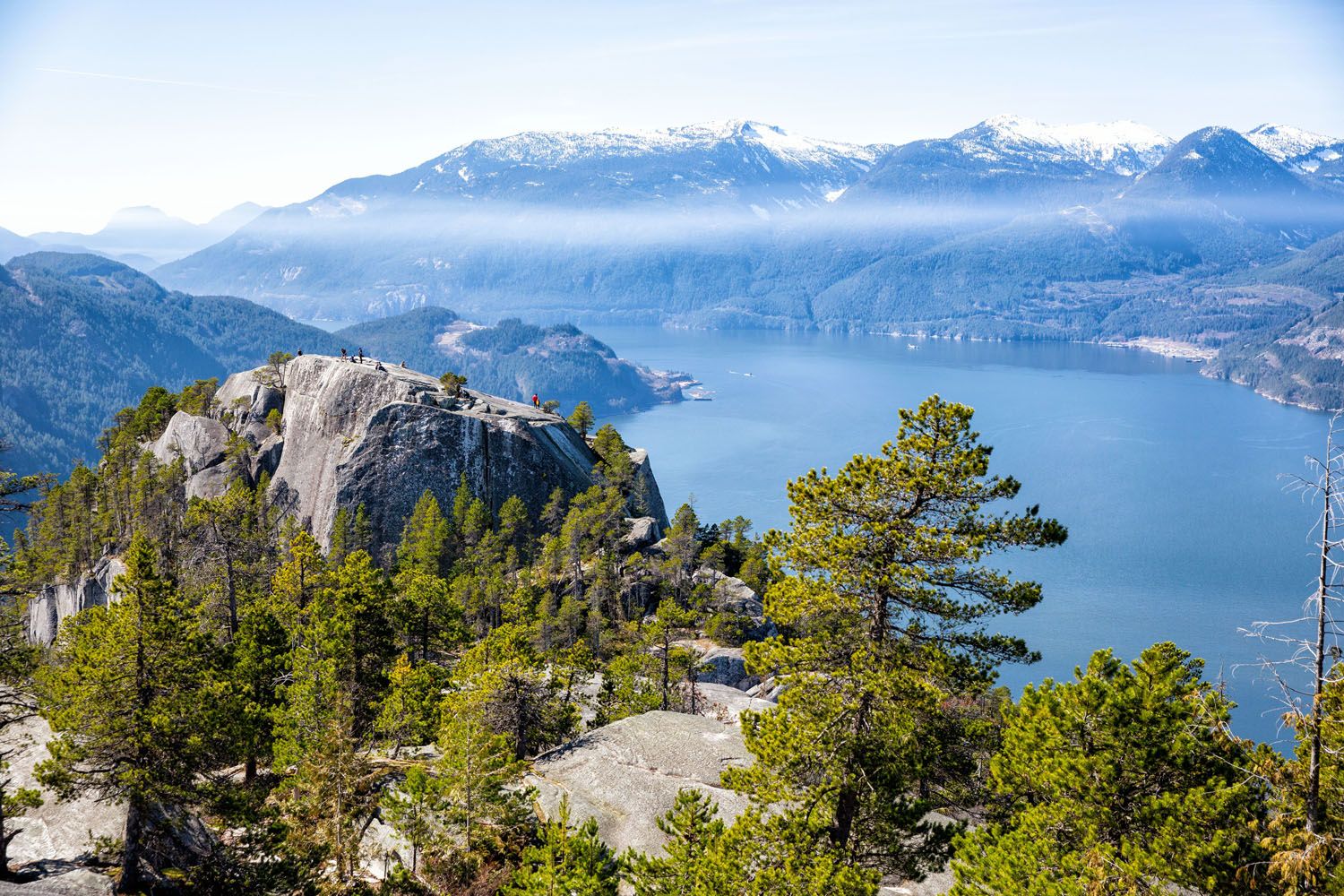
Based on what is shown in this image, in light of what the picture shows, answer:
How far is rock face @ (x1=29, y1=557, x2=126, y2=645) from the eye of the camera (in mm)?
72438

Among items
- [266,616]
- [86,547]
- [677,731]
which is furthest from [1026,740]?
[86,547]

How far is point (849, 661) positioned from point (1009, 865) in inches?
224

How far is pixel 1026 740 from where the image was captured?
834 inches

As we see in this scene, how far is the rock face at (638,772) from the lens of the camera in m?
26.7

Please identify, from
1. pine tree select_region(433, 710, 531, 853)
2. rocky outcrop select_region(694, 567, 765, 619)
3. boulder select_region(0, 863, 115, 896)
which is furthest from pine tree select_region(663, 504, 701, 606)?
boulder select_region(0, 863, 115, 896)

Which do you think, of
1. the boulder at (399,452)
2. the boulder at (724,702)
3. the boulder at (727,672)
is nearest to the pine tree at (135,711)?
the boulder at (724,702)

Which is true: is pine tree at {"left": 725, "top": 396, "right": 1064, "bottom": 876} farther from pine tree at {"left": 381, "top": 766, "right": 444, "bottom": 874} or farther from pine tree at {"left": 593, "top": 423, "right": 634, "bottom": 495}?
pine tree at {"left": 593, "top": 423, "right": 634, "bottom": 495}

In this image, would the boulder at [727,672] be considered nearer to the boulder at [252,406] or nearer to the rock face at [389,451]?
the rock face at [389,451]

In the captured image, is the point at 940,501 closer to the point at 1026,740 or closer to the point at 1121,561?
the point at 1026,740

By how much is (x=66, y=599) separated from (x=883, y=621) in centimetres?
8491

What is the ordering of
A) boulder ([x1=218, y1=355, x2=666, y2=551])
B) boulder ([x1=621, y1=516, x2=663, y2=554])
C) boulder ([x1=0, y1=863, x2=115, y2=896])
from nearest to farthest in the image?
boulder ([x1=0, y1=863, x2=115, y2=896]) < boulder ([x1=218, y1=355, x2=666, y2=551]) < boulder ([x1=621, y1=516, x2=663, y2=554])

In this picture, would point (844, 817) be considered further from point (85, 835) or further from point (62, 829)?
point (62, 829)

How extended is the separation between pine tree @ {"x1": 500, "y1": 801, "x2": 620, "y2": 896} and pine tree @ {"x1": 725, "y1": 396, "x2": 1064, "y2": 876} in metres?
3.96

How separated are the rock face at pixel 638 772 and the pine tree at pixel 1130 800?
8.81 m
